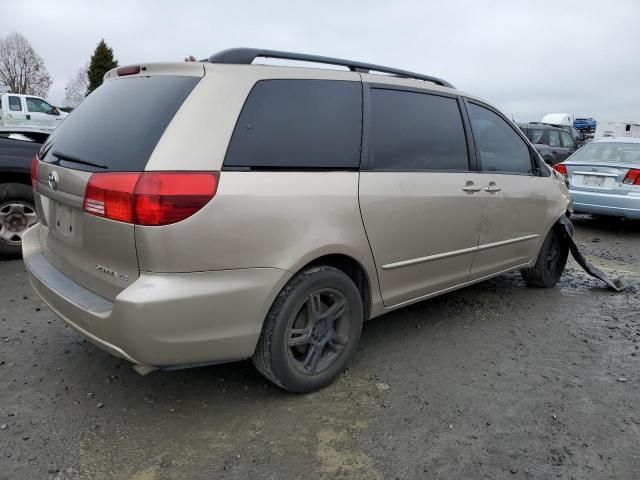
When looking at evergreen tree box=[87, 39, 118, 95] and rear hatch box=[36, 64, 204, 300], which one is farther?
evergreen tree box=[87, 39, 118, 95]

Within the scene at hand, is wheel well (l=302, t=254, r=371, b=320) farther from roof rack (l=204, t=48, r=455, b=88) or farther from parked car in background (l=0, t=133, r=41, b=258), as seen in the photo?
parked car in background (l=0, t=133, r=41, b=258)

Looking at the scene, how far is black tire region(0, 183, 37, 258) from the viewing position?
505 cm

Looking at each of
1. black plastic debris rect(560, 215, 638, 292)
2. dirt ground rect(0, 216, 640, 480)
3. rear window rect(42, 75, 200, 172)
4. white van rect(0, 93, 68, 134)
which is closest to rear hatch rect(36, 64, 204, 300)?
rear window rect(42, 75, 200, 172)

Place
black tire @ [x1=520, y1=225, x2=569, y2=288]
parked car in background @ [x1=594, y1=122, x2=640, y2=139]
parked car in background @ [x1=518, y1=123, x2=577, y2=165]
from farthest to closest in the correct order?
parked car in background @ [x1=594, y1=122, x2=640, y2=139]
parked car in background @ [x1=518, y1=123, x2=577, y2=165]
black tire @ [x1=520, y1=225, x2=569, y2=288]

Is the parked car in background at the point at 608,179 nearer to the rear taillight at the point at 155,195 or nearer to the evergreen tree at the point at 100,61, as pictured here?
the rear taillight at the point at 155,195

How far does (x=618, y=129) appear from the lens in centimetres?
2558

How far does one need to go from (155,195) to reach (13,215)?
3.62m

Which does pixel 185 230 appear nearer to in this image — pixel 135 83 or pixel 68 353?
pixel 135 83

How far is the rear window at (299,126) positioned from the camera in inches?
101

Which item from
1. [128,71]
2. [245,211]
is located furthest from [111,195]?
[128,71]

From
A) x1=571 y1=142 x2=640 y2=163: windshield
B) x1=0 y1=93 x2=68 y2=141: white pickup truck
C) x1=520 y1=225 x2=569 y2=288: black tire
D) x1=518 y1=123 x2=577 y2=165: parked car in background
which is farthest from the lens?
x1=0 y1=93 x2=68 y2=141: white pickup truck

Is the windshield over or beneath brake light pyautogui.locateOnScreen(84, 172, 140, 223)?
over

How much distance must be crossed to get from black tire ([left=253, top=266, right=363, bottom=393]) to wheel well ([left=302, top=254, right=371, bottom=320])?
0.07m

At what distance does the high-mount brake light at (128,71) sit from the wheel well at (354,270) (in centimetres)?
139
